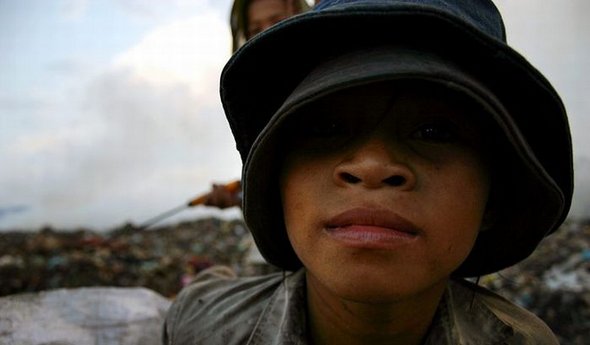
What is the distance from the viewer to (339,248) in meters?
1.02

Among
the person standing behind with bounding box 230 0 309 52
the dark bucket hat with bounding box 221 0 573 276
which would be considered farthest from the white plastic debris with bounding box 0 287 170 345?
the person standing behind with bounding box 230 0 309 52

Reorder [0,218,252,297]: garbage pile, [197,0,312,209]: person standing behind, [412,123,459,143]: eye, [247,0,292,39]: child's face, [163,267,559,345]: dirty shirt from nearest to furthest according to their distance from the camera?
[412,123,459,143]: eye < [163,267,559,345]: dirty shirt < [197,0,312,209]: person standing behind < [247,0,292,39]: child's face < [0,218,252,297]: garbage pile

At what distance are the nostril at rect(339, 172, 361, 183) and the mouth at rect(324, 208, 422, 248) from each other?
59 millimetres

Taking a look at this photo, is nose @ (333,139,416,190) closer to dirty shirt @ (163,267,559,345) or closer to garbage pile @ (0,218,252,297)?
dirty shirt @ (163,267,559,345)

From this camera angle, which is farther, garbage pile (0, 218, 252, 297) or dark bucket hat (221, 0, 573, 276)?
garbage pile (0, 218, 252, 297)

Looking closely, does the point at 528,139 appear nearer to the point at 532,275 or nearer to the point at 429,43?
the point at 429,43

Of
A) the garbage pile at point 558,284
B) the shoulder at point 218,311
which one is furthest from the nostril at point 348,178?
the garbage pile at point 558,284

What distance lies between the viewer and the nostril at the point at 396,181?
1000 mm

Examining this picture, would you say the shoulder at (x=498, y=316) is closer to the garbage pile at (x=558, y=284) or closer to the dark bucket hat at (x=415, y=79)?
the dark bucket hat at (x=415, y=79)

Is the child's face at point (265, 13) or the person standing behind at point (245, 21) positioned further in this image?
the child's face at point (265, 13)

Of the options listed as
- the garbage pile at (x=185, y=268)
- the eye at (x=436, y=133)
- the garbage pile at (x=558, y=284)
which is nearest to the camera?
the eye at (x=436, y=133)

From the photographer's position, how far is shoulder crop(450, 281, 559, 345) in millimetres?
1364

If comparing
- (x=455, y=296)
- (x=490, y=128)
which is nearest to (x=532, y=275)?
(x=455, y=296)

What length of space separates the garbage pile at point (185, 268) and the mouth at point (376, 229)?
6.14 ft
